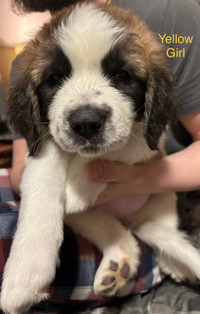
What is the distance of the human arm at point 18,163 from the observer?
75.5 inches

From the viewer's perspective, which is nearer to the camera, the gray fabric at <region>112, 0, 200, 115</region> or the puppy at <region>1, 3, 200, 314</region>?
A: the puppy at <region>1, 3, 200, 314</region>

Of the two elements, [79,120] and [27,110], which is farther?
[27,110]

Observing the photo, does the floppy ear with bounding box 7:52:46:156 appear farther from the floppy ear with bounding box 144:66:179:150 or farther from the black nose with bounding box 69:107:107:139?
the floppy ear with bounding box 144:66:179:150

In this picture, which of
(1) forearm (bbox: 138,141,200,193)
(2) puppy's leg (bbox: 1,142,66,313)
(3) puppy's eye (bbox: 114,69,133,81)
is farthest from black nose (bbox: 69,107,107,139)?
(1) forearm (bbox: 138,141,200,193)

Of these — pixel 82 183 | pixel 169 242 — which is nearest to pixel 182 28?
pixel 82 183

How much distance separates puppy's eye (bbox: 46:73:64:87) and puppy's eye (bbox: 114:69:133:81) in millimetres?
206

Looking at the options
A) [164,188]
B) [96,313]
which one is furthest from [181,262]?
[96,313]

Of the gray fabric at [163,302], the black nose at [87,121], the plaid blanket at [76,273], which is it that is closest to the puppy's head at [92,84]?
the black nose at [87,121]

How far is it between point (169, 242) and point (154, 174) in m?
0.34

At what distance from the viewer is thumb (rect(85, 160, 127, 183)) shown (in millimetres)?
1396

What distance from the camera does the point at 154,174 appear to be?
161cm

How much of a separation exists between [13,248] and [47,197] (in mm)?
225

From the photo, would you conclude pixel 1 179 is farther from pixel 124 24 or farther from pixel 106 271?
pixel 124 24

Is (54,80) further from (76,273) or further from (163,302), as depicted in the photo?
(163,302)
